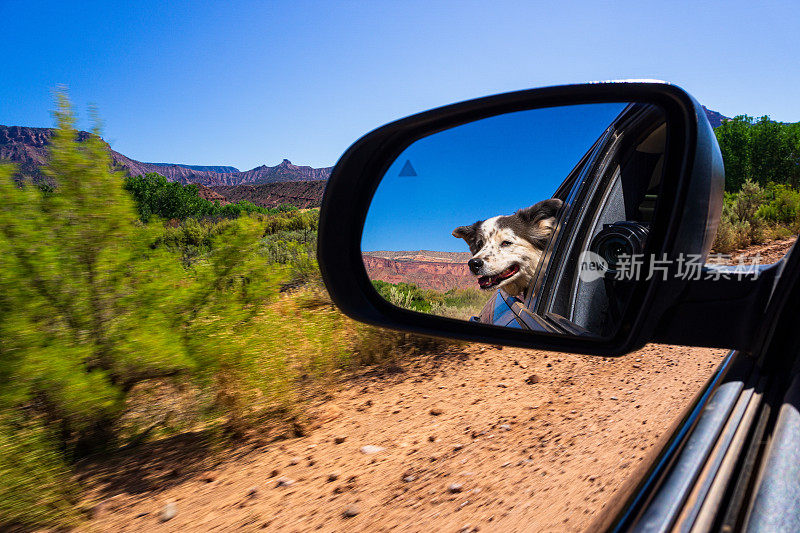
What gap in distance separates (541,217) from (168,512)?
9.14 ft

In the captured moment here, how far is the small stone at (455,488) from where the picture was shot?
3096 mm

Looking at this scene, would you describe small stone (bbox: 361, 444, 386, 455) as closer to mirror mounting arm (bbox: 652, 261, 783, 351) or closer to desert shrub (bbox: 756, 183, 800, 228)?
desert shrub (bbox: 756, 183, 800, 228)

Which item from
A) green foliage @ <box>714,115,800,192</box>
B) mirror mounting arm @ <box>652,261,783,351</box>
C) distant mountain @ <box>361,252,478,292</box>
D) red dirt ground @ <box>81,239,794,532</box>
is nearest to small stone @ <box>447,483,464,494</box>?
red dirt ground @ <box>81,239,794,532</box>

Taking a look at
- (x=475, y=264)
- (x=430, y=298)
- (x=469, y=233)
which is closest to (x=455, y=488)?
(x=430, y=298)

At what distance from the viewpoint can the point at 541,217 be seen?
1.71 m

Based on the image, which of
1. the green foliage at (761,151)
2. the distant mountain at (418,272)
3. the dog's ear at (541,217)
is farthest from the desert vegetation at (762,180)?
the distant mountain at (418,272)

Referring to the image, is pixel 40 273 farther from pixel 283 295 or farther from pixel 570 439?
pixel 570 439

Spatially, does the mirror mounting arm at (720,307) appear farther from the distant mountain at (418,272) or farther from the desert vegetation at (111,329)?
the desert vegetation at (111,329)

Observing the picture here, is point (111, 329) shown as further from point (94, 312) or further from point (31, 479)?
point (31, 479)

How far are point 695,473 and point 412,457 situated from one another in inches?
120

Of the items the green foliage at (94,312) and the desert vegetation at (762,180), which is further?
the green foliage at (94,312)

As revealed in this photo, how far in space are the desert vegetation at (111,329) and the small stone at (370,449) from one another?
2.30 ft

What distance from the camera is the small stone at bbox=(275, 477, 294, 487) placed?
3.30m

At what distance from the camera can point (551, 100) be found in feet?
5.25
